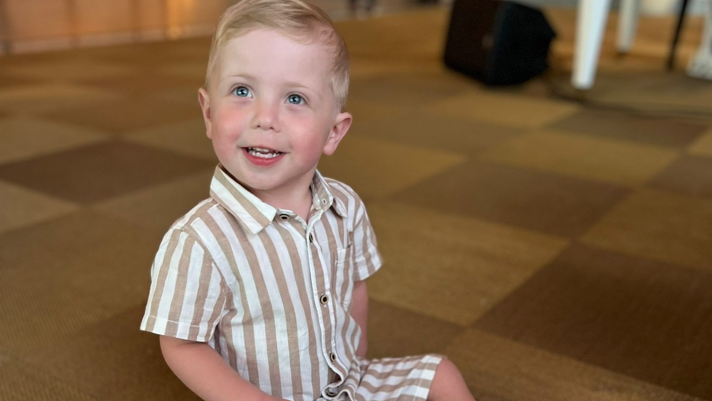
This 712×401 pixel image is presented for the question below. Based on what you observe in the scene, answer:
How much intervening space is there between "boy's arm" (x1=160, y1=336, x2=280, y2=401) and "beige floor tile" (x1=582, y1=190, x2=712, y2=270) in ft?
3.94

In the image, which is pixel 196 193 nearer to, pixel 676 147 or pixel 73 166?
pixel 73 166

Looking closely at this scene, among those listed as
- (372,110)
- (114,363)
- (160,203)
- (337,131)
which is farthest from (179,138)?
(337,131)

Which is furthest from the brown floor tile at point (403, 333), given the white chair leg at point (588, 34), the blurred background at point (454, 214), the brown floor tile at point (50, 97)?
the white chair leg at point (588, 34)

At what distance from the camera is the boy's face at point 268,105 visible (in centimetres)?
78

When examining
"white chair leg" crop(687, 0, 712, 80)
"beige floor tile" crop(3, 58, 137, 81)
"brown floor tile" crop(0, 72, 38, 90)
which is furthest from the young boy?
"white chair leg" crop(687, 0, 712, 80)

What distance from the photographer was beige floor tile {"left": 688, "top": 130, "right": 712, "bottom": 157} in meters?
2.59

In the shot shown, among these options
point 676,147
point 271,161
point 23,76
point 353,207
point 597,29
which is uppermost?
point 271,161

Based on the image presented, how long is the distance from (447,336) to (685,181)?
1.32 m

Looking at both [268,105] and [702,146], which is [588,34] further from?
[268,105]

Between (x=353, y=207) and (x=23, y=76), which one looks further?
(x=23, y=76)

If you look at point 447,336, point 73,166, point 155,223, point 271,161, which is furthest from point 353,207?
point 73,166

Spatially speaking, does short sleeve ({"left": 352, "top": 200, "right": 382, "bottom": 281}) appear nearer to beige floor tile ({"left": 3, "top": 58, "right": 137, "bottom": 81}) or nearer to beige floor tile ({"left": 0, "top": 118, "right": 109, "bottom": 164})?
beige floor tile ({"left": 0, "top": 118, "right": 109, "bottom": 164})

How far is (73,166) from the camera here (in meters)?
2.28

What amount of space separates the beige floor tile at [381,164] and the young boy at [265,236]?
3.90 feet
